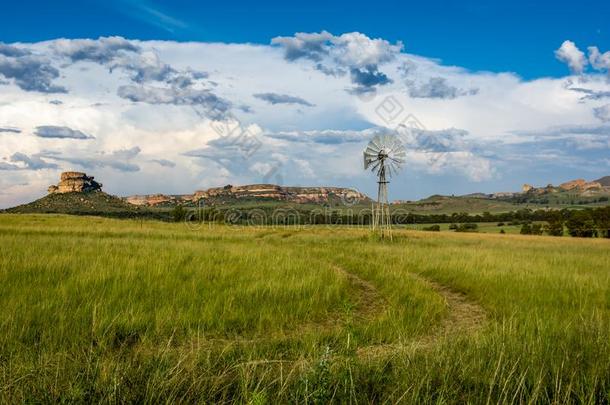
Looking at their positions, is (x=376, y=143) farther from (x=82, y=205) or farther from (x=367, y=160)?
(x=82, y=205)

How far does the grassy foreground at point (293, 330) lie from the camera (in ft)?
11.5

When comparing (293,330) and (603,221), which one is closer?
(293,330)

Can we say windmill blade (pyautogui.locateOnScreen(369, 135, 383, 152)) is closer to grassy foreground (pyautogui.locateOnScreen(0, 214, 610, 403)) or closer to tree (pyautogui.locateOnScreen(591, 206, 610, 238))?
grassy foreground (pyautogui.locateOnScreen(0, 214, 610, 403))

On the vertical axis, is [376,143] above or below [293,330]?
above

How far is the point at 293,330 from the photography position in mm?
8500

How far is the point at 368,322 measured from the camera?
861 cm

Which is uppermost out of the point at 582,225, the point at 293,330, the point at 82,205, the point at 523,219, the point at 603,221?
the point at 82,205

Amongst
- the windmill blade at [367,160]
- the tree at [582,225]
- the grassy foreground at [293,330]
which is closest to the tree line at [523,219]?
the tree at [582,225]

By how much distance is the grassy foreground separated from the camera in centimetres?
351

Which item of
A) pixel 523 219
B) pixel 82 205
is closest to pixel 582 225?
pixel 523 219

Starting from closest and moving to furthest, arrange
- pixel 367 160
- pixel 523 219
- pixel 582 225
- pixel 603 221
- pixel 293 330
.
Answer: pixel 293 330 → pixel 367 160 → pixel 603 221 → pixel 582 225 → pixel 523 219

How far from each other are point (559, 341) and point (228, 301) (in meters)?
6.21

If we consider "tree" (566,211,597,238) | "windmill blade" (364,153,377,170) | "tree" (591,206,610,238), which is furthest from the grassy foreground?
"tree" (566,211,597,238)

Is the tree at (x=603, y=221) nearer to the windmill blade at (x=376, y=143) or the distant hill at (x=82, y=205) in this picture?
the windmill blade at (x=376, y=143)
